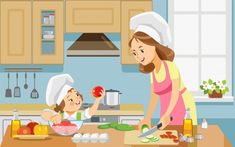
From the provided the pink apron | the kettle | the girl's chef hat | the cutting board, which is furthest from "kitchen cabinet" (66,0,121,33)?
the cutting board

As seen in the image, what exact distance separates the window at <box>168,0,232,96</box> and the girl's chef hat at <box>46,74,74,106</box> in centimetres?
325

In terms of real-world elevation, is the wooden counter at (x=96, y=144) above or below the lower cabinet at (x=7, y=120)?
above

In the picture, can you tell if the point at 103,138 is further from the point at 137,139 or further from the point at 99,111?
the point at 99,111

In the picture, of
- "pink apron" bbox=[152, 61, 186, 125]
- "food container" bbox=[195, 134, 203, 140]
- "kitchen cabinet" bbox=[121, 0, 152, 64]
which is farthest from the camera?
"kitchen cabinet" bbox=[121, 0, 152, 64]

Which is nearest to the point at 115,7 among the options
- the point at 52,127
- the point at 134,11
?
the point at 134,11

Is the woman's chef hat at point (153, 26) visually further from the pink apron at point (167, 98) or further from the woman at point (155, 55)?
the pink apron at point (167, 98)

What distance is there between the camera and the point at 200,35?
796cm

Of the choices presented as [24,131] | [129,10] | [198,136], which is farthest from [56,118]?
[129,10]

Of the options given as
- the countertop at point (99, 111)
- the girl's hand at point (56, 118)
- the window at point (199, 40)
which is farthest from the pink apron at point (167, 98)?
the window at point (199, 40)

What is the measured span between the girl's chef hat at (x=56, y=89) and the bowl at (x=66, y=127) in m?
0.18

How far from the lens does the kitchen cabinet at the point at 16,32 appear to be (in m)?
7.41

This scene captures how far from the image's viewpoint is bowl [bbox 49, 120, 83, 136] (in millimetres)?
4730

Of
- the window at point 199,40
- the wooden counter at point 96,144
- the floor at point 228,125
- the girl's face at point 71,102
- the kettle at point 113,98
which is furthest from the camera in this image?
the window at point 199,40

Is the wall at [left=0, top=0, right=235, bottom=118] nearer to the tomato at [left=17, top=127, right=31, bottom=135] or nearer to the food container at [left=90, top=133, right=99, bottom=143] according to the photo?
the tomato at [left=17, top=127, right=31, bottom=135]
